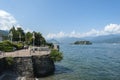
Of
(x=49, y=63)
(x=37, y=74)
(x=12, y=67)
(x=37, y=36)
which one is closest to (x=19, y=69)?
(x=12, y=67)

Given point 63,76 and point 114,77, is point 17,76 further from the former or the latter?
point 114,77

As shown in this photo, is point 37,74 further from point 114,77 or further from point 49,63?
point 114,77

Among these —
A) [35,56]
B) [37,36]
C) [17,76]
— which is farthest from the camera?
[37,36]

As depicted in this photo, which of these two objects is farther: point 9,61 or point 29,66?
point 29,66

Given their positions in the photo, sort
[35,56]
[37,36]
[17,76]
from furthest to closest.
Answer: [37,36], [35,56], [17,76]

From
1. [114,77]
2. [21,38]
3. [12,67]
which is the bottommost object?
[114,77]

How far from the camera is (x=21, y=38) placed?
9725cm

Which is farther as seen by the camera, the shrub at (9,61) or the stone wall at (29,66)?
the stone wall at (29,66)

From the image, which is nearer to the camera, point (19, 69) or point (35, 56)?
point (19, 69)

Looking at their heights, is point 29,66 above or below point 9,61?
below

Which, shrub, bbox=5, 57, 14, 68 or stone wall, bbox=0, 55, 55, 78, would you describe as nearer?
shrub, bbox=5, 57, 14, 68

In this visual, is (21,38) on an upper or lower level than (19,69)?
upper

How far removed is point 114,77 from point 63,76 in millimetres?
9220

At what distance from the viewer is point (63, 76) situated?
38.5 metres
